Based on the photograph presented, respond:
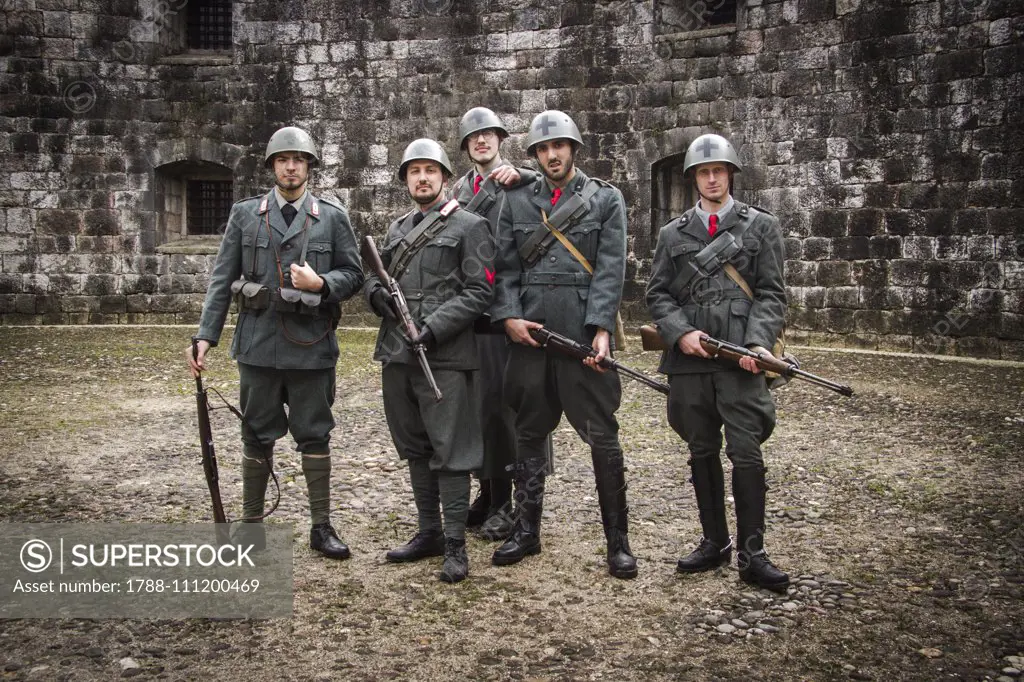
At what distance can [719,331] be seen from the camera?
162 inches

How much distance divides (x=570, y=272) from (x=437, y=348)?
2.31 feet

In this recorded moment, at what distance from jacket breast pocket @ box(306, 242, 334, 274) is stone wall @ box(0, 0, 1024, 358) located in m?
7.90

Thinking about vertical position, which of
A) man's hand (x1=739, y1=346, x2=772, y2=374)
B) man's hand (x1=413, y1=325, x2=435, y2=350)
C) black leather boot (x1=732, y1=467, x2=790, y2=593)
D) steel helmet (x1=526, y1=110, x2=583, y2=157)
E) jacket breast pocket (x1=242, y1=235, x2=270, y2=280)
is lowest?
black leather boot (x1=732, y1=467, x2=790, y2=593)

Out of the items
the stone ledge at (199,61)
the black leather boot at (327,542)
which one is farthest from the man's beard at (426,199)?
the stone ledge at (199,61)

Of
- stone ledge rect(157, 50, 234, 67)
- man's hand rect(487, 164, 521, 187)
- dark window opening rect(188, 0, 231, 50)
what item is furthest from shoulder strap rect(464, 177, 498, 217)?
dark window opening rect(188, 0, 231, 50)

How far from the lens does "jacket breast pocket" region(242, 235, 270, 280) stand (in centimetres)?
431

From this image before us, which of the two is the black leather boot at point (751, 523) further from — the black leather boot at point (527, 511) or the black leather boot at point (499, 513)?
the black leather boot at point (499, 513)

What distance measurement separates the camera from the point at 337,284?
4.30 metres

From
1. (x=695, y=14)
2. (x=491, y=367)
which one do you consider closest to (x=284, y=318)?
(x=491, y=367)

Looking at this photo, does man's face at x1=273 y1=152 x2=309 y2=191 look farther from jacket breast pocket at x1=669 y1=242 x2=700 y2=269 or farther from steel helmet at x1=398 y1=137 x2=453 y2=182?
jacket breast pocket at x1=669 y1=242 x2=700 y2=269

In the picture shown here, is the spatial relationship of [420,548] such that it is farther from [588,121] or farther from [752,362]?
[588,121]

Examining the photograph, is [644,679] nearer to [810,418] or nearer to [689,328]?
[689,328]

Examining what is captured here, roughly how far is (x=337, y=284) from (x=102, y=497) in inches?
80.4

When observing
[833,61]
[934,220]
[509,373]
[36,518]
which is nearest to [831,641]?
[509,373]
